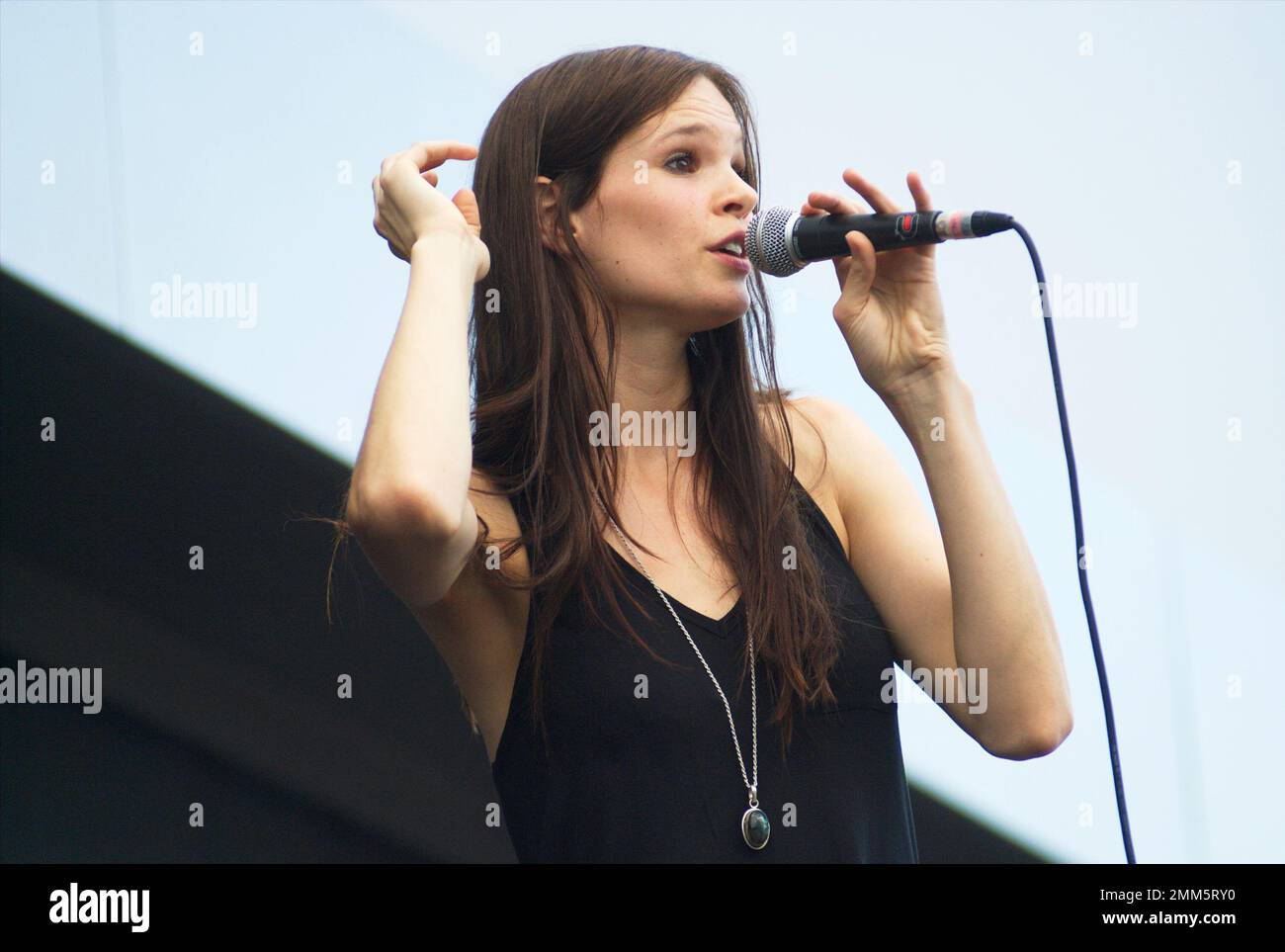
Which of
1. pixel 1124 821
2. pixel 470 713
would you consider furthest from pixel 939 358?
pixel 470 713

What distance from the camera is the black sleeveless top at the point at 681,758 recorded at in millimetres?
1216

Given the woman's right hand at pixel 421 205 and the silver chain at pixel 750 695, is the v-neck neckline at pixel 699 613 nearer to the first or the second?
the silver chain at pixel 750 695

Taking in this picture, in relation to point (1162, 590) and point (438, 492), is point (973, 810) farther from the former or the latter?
A: point (438, 492)

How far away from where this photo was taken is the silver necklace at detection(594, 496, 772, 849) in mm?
1213

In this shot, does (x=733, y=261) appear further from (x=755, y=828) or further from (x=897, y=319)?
(x=755, y=828)

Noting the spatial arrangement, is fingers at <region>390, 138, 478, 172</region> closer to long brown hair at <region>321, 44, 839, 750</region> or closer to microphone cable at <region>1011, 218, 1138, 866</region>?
long brown hair at <region>321, 44, 839, 750</region>

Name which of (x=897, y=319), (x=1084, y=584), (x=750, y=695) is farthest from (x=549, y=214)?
(x=1084, y=584)

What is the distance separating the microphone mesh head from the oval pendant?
0.49 meters

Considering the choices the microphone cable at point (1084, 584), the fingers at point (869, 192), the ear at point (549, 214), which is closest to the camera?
the microphone cable at point (1084, 584)

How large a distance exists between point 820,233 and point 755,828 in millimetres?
535

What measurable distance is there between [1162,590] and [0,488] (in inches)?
72.9

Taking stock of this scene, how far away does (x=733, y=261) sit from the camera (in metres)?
1.37

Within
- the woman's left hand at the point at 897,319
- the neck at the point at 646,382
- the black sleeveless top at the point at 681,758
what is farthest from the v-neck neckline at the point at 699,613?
the woman's left hand at the point at 897,319
